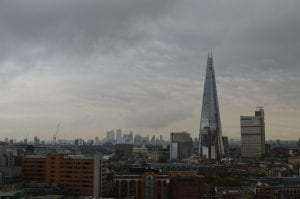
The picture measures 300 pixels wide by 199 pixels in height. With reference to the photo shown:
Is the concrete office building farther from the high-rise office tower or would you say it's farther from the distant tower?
the high-rise office tower

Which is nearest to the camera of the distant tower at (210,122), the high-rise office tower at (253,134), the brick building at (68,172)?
the brick building at (68,172)

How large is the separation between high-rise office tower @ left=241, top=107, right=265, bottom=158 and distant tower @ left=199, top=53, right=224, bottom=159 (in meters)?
7.45

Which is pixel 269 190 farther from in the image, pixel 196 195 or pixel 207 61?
pixel 207 61

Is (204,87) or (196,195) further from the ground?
(204,87)

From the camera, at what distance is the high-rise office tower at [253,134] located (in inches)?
5261

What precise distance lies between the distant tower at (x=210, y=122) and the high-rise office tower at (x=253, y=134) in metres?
7.45

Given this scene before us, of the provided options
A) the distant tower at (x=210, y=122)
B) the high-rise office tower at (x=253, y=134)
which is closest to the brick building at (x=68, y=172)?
the distant tower at (x=210, y=122)

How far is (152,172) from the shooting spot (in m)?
54.4

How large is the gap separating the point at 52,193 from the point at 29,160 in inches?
482

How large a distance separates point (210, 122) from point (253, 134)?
1219 cm

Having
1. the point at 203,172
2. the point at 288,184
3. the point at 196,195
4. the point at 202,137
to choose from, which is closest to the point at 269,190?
the point at 288,184

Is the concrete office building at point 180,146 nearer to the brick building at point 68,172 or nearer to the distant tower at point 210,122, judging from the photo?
the distant tower at point 210,122

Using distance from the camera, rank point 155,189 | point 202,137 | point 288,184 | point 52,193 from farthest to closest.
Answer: point 202,137 < point 288,184 < point 155,189 < point 52,193

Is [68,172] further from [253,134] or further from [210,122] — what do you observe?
[253,134]
